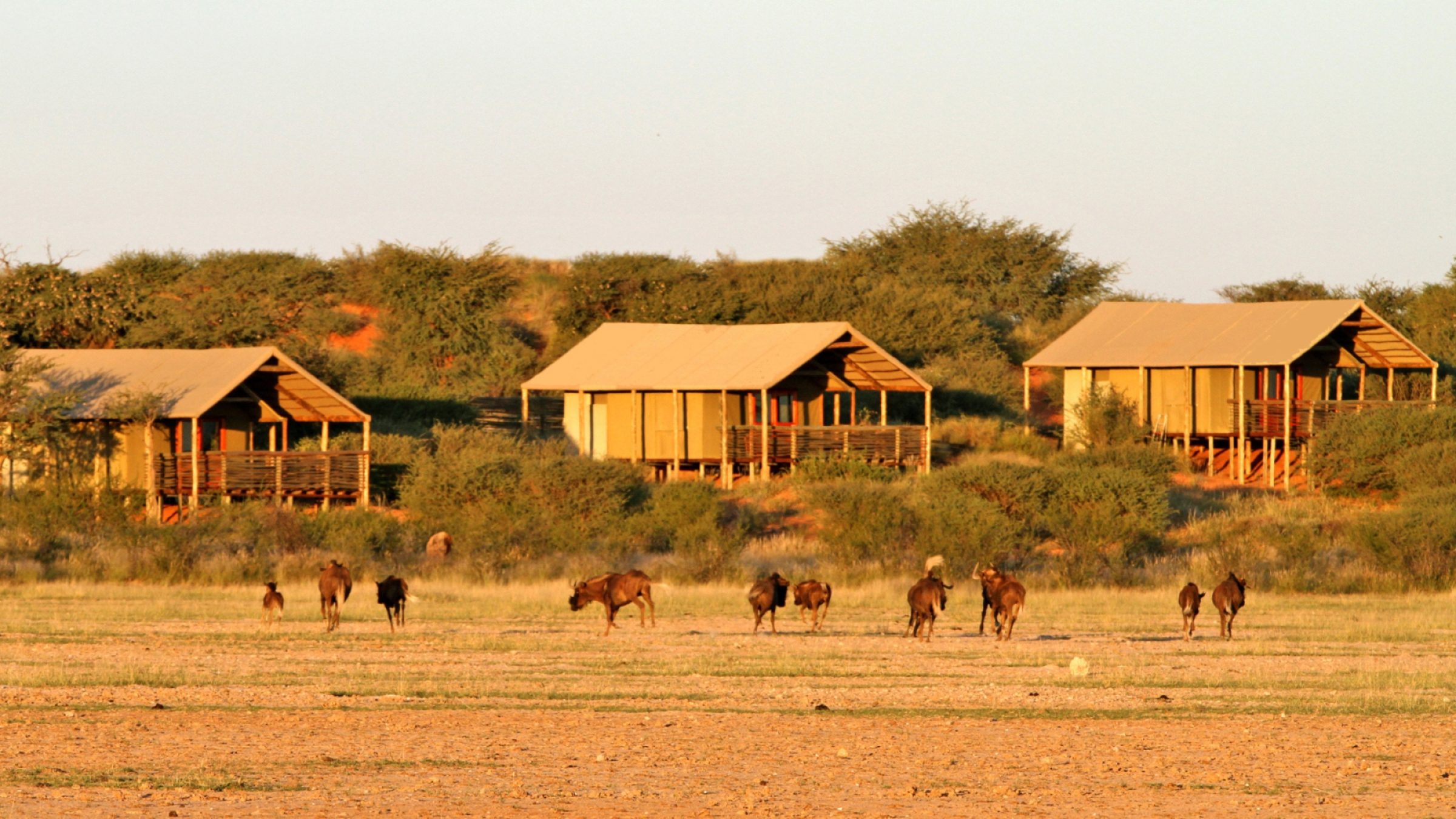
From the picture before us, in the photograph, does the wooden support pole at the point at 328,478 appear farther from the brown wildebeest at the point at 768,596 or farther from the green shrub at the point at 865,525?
the brown wildebeest at the point at 768,596

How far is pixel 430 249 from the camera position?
68.8 metres

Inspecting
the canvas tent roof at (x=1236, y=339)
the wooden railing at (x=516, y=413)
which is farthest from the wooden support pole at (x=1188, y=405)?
the wooden railing at (x=516, y=413)

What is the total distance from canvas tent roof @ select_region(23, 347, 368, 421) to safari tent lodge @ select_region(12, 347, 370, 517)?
3cm

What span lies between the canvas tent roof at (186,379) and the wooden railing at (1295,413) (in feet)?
68.8

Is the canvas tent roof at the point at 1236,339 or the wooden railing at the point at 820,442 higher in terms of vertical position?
the canvas tent roof at the point at 1236,339

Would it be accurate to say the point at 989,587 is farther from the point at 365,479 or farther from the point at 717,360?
the point at 717,360

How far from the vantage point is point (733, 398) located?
A: 49500mm

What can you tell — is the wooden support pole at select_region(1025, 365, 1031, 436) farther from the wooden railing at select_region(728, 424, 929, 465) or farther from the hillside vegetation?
the wooden railing at select_region(728, 424, 929, 465)

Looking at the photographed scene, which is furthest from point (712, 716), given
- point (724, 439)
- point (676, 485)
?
point (724, 439)

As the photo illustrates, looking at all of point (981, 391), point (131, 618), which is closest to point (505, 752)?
point (131, 618)

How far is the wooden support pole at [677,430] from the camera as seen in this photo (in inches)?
1911

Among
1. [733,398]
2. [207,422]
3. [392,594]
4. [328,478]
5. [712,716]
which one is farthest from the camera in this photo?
[733,398]

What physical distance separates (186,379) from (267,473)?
261cm

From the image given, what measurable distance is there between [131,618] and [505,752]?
43.2 feet
